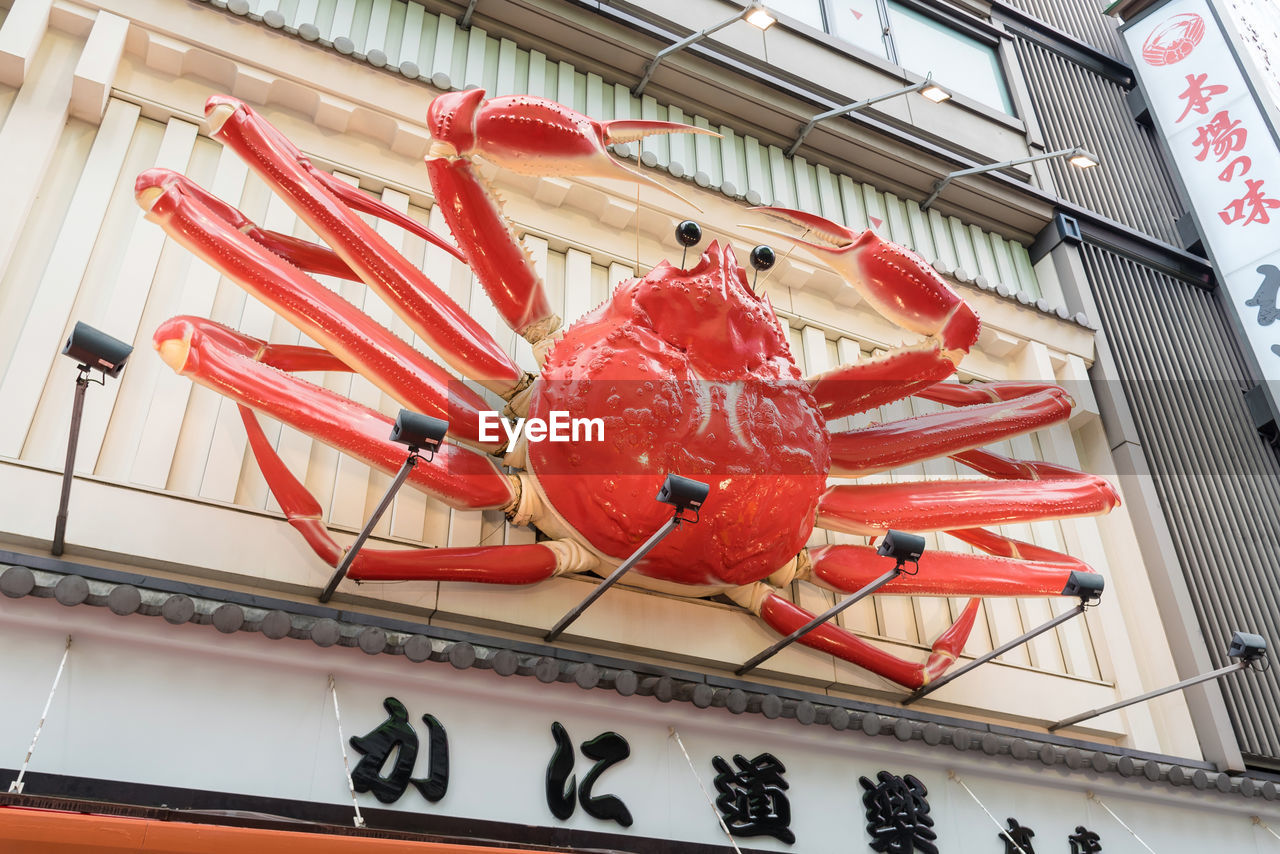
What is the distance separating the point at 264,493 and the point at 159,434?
1.32 ft

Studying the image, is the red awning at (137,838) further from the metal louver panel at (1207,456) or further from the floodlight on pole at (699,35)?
the metal louver panel at (1207,456)

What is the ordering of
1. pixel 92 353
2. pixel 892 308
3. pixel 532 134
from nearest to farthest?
1. pixel 92 353
2. pixel 532 134
3. pixel 892 308

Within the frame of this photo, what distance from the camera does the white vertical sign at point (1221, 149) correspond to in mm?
6125

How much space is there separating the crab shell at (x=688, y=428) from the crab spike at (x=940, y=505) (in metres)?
0.34

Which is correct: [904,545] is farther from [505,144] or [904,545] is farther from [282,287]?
[282,287]

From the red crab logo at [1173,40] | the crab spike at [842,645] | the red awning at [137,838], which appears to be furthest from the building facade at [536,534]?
the red crab logo at [1173,40]

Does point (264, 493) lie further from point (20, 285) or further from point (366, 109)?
point (366, 109)

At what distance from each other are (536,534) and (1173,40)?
6532mm

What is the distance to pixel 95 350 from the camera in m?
2.51

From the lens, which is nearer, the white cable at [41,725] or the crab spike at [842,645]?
the white cable at [41,725]

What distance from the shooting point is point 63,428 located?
334 centimetres

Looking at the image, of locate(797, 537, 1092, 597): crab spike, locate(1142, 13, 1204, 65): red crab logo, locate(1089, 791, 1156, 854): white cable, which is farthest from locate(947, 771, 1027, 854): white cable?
locate(1142, 13, 1204, 65): red crab logo

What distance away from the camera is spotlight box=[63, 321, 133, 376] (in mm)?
2498

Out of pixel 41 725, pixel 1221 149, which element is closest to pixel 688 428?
pixel 41 725
